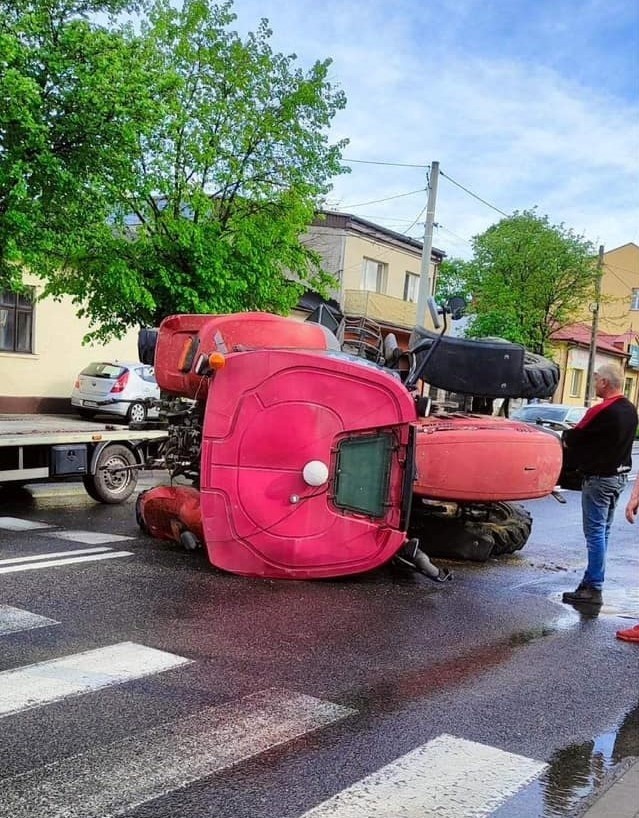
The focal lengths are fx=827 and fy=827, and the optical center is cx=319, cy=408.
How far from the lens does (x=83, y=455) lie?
9930 mm

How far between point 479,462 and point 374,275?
93.4 feet

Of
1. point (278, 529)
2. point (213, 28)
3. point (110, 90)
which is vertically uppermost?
point (213, 28)

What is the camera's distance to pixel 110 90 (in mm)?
10227

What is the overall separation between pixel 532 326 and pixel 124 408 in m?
20.0

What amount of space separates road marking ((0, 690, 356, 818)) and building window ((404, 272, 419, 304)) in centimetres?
3244

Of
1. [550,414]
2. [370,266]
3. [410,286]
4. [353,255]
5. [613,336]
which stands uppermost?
[353,255]

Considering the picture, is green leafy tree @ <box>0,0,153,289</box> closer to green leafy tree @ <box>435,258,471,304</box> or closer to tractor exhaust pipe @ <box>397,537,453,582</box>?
tractor exhaust pipe @ <box>397,537,453,582</box>

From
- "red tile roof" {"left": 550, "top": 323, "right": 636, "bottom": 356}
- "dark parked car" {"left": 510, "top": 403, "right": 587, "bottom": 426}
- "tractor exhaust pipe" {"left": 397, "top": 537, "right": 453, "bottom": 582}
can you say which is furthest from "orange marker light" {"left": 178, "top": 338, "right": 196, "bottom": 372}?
"red tile roof" {"left": 550, "top": 323, "right": 636, "bottom": 356}

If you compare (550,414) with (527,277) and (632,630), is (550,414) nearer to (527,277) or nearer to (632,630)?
(527,277)

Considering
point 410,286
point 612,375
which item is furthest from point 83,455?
point 410,286

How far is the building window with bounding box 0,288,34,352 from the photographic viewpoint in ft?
67.5

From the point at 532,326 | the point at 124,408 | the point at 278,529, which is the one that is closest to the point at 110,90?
the point at 278,529

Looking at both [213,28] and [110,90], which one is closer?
[110,90]

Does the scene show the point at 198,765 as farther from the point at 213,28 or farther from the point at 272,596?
the point at 213,28
